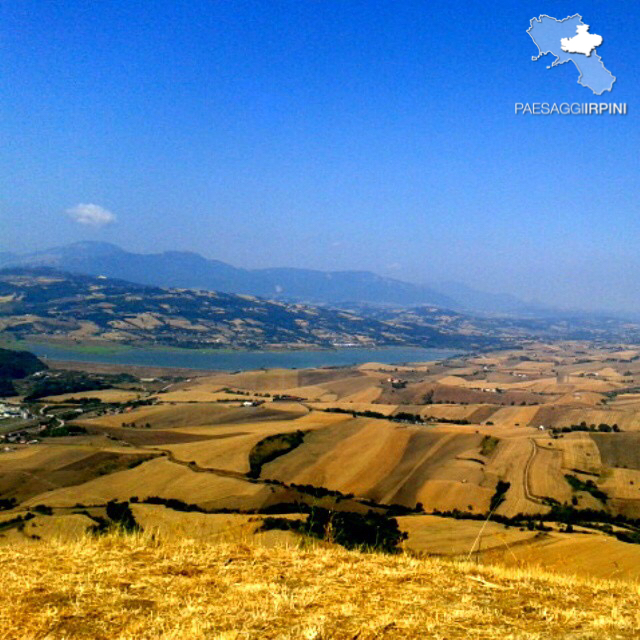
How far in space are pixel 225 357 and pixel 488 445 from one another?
387 ft

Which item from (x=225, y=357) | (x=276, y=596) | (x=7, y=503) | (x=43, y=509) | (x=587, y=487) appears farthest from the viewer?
(x=225, y=357)

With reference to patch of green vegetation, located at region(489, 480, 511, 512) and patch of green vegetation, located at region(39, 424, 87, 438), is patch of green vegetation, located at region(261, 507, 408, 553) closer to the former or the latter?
patch of green vegetation, located at region(489, 480, 511, 512)

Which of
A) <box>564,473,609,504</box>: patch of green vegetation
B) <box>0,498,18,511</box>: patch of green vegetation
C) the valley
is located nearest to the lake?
the valley

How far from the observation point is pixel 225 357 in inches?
6594

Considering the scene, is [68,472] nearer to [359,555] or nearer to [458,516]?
[458,516]

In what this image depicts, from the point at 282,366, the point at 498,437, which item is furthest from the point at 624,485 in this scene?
the point at 282,366

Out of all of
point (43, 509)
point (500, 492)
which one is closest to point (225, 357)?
point (500, 492)

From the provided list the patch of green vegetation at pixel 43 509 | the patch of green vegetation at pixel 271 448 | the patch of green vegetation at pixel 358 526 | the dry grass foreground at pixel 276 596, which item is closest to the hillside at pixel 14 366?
the patch of green vegetation at pixel 271 448

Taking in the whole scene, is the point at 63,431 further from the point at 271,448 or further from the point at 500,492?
the point at 500,492

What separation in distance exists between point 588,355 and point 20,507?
191 m

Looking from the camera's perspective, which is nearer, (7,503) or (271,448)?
(7,503)

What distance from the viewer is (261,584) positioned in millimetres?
5574

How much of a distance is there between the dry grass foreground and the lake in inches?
5356

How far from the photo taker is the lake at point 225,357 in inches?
5659
